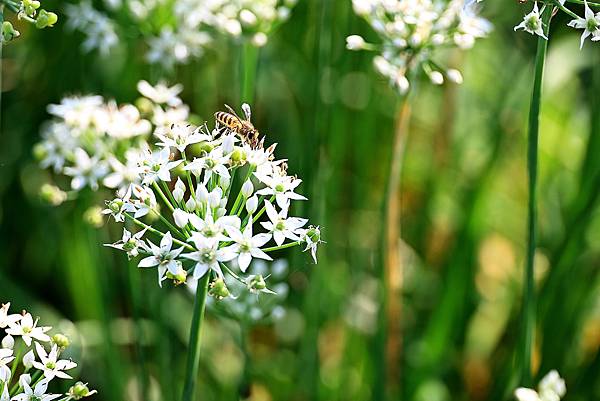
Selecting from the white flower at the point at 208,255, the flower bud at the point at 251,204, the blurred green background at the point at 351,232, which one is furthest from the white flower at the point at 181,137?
the blurred green background at the point at 351,232

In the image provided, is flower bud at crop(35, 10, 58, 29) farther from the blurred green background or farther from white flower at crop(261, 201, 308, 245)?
the blurred green background

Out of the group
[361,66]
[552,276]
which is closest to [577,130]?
[361,66]

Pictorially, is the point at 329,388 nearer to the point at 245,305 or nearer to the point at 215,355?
the point at 215,355

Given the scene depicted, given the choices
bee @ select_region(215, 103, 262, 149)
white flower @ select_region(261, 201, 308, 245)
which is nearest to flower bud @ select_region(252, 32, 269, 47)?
bee @ select_region(215, 103, 262, 149)

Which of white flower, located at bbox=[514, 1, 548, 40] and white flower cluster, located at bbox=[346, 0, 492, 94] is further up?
white flower, located at bbox=[514, 1, 548, 40]

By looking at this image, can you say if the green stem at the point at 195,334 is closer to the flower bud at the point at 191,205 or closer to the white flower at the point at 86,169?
the flower bud at the point at 191,205

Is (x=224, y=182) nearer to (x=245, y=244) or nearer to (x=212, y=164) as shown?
(x=212, y=164)
